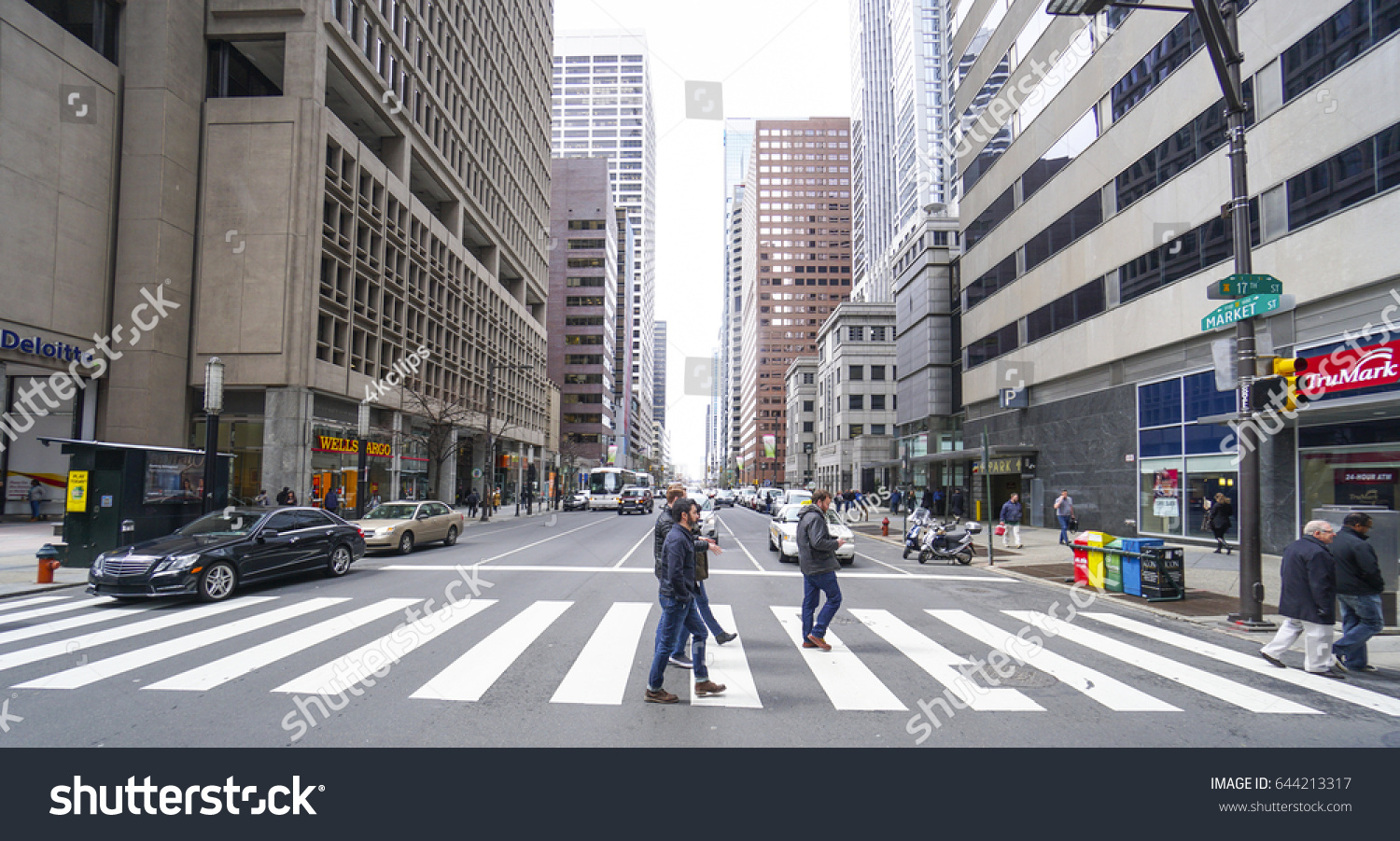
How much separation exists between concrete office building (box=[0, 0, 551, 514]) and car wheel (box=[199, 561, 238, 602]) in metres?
18.3

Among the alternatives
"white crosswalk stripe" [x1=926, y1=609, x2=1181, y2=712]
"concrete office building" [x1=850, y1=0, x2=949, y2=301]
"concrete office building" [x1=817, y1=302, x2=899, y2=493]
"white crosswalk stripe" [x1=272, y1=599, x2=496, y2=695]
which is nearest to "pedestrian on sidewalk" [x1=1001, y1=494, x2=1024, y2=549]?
"white crosswalk stripe" [x1=926, y1=609, x2=1181, y2=712]

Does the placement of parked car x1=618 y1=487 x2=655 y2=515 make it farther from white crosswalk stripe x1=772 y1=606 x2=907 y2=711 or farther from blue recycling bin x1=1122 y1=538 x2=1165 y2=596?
white crosswalk stripe x1=772 y1=606 x2=907 y2=711

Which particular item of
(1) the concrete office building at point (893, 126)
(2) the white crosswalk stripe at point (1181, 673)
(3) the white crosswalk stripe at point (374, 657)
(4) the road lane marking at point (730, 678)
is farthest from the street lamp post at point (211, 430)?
(1) the concrete office building at point (893, 126)

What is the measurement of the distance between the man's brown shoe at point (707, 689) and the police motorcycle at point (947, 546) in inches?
513

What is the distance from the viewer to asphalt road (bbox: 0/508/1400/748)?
207 inches

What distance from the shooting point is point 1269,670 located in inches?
293

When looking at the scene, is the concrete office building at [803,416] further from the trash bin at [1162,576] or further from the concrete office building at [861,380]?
the trash bin at [1162,576]

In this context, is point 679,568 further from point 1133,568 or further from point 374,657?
point 1133,568

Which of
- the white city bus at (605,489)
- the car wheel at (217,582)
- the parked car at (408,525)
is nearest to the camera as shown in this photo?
the car wheel at (217,582)

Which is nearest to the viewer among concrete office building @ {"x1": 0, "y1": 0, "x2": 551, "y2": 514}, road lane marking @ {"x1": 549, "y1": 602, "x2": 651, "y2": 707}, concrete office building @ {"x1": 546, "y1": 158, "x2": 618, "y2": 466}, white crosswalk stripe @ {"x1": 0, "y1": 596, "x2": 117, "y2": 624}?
road lane marking @ {"x1": 549, "y1": 602, "x2": 651, "y2": 707}

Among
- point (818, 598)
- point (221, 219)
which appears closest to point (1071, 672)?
point (818, 598)

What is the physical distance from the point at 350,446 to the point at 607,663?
1182 inches

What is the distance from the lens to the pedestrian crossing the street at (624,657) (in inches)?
246

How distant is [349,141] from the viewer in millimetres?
31672
